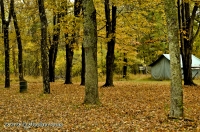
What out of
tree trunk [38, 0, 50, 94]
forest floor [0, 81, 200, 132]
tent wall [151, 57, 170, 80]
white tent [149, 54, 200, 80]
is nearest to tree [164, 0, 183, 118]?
forest floor [0, 81, 200, 132]

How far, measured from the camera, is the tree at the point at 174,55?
802 cm

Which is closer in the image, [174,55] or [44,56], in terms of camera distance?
[174,55]

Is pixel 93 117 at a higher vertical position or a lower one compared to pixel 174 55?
lower

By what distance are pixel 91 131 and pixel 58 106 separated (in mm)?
4126

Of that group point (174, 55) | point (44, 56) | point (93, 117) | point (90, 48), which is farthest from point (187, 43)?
point (93, 117)

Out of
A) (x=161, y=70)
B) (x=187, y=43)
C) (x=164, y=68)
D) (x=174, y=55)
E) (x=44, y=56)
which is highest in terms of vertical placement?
(x=187, y=43)

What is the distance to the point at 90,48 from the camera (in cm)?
1091

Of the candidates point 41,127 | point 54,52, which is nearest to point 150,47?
point 54,52

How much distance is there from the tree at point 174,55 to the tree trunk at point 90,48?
3.56 metres

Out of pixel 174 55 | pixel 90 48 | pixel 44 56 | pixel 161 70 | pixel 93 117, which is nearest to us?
pixel 174 55

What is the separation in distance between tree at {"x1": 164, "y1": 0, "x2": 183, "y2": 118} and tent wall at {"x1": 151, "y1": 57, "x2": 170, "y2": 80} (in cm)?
2764

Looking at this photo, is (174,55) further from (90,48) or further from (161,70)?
(161,70)

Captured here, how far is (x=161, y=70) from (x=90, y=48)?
26.2 metres

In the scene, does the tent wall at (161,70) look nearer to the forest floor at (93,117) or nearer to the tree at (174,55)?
the forest floor at (93,117)
